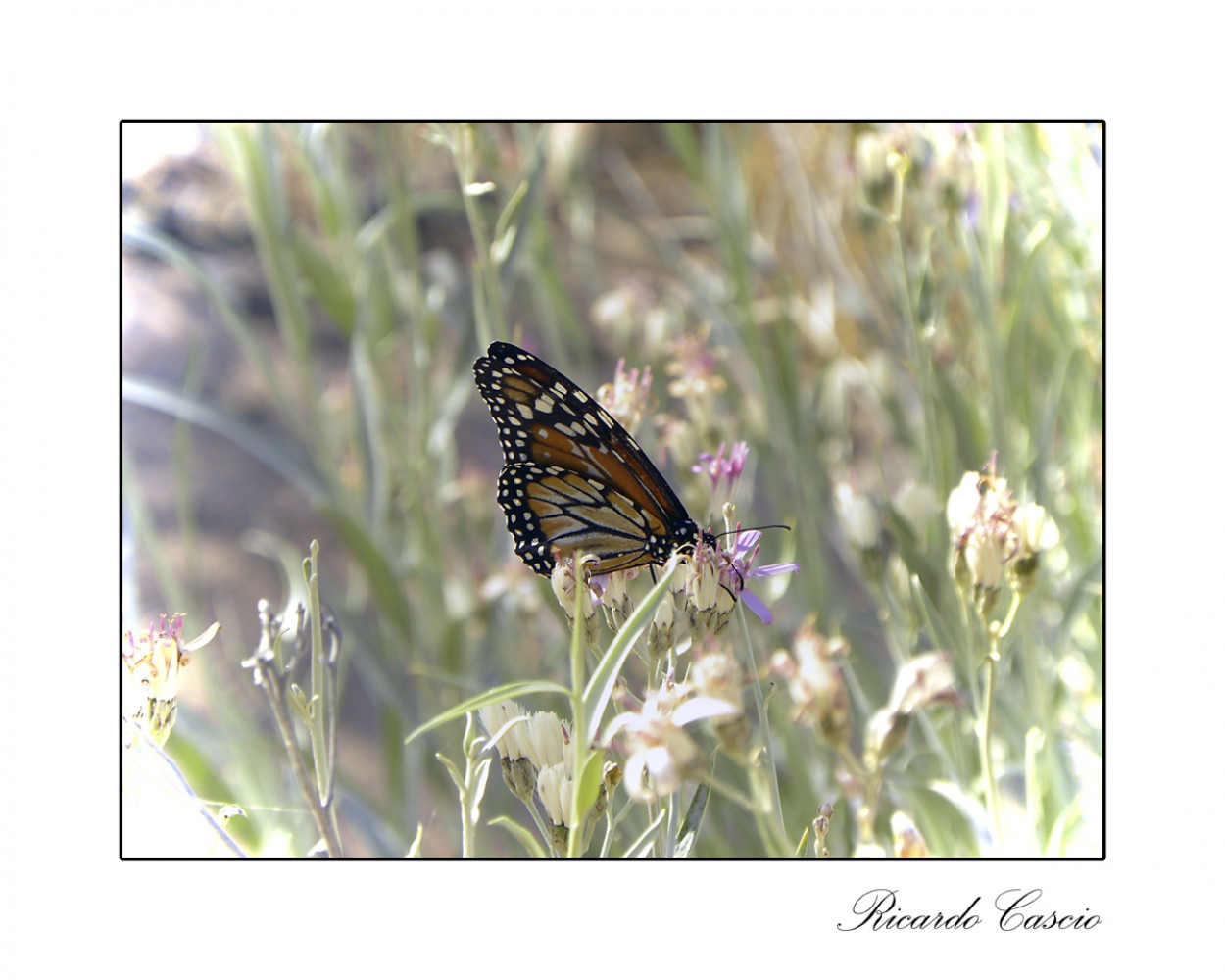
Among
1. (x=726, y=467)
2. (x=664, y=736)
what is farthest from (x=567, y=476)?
(x=664, y=736)

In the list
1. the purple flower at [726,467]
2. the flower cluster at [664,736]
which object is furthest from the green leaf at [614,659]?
the purple flower at [726,467]

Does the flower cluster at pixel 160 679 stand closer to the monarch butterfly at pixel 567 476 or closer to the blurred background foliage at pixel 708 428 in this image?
the blurred background foliage at pixel 708 428

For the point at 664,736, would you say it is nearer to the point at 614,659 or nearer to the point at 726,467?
the point at 614,659

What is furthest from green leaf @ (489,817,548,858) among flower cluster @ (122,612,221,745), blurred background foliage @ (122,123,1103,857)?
flower cluster @ (122,612,221,745)

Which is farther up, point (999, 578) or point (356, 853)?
point (999, 578)

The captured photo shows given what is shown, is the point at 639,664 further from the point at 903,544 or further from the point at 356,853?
the point at 356,853

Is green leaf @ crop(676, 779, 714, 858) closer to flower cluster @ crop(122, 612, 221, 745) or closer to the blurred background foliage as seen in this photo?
the blurred background foliage
